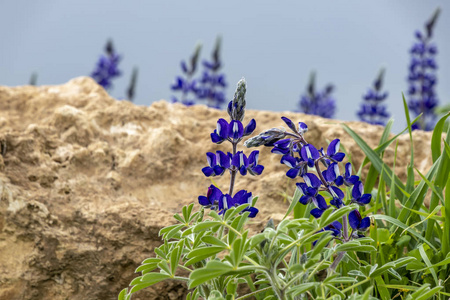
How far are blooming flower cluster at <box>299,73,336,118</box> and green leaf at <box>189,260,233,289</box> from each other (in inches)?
292

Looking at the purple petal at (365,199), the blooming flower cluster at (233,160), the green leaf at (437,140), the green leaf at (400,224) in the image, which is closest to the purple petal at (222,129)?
the blooming flower cluster at (233,160)

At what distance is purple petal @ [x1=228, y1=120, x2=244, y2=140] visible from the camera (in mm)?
1953

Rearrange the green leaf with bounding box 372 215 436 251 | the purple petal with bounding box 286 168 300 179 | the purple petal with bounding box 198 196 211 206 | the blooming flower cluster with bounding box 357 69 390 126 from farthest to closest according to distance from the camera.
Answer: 1. the blooming flower cluster with bounding box 357 69 390 126
2. the green leaf with bounding box 372 215 436 251
3. the purple petal with bounding box 198 196 211 206
4. the purple petal with bounding box 286 168 300 179

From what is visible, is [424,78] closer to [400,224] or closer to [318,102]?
[318,102]

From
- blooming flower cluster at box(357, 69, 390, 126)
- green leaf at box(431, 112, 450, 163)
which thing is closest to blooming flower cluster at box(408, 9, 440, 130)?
blooming flower cluster at box(357, 69, 390, 126)

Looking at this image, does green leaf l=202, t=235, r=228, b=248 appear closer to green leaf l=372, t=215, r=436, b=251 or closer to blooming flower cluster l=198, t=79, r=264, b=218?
blooming flower cluster l=198, t=79, r=264, b=218

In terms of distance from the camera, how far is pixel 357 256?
2428mm

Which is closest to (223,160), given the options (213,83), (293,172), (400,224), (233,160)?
(233,160)

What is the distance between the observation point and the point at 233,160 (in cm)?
195

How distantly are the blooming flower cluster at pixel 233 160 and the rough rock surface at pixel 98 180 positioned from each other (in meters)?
0.83

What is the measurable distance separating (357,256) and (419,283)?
29 cm

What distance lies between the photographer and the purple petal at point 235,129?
6.41 ft

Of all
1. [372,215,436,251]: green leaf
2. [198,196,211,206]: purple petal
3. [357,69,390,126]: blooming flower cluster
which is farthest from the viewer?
[357,69,390,126]: blooming flower cluster

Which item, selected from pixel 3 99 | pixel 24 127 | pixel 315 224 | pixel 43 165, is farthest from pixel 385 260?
pixel 3 99
